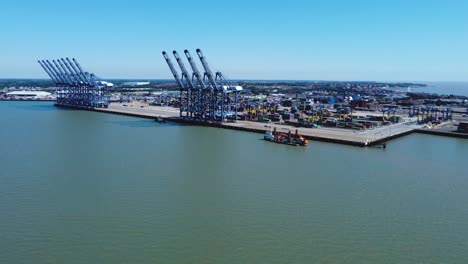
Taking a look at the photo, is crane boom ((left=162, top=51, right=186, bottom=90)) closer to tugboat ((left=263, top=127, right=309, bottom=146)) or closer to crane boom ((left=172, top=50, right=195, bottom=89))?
crane boom ((left=172, top=50, right=195, bottom=89))

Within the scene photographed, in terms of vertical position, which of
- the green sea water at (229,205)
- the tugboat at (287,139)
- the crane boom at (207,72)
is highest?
the crane boom at (207,72)

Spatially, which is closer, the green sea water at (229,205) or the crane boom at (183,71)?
the green sea water at (229,205)

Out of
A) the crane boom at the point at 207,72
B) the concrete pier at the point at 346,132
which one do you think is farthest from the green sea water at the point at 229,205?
the crane boom at the point at 207,72

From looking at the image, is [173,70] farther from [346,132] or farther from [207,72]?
[346,132]

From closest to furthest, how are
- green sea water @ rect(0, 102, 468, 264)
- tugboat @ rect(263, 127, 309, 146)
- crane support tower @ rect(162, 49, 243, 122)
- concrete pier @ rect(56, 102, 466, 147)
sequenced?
green sea water @ rect(0, 102, 468, 264) < tugboat @ rect(263, 127, 309, 146) < concrete pier @ rect(56, 102, 466, 147) < crane support tower @ rect(162, 49, 243, 122)

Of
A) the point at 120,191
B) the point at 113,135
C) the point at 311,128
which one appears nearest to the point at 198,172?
the point at 120,191

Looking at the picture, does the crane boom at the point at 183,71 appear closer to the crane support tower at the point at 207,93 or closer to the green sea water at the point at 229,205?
the crane support tower at the point at 207,93

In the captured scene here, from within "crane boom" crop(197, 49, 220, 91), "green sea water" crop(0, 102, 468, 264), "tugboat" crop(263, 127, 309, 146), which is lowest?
"green sea water" crop(0, 102, 468, 264)

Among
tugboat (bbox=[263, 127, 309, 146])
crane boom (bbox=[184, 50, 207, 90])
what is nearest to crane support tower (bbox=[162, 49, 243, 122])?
crane boom (bbox=[184, 50, 207, 90])

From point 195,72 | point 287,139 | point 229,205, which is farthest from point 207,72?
point 229,205
